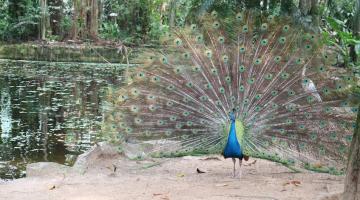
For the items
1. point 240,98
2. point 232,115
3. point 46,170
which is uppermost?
point 240,98

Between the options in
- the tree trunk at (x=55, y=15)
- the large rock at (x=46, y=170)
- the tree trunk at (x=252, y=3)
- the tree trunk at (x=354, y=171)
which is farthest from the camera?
the tree trunk at (x=55, y=15)

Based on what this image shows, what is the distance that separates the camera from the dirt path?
514 cm

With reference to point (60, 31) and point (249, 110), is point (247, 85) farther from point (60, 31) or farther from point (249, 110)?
point (60, 31)

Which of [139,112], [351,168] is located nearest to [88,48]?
[139,112]

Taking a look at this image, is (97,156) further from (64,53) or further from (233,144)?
(64,53)

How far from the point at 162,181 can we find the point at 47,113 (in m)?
6.05

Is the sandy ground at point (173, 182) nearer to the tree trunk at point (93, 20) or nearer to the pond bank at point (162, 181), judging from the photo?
the pond bank at point (162, 181)

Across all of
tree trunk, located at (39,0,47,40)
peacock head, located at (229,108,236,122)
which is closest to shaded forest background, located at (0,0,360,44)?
tree trunk, located at (39,0,47,40)

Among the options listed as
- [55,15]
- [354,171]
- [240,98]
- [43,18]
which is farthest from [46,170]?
[55,15]

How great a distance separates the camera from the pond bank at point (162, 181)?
5.16 m

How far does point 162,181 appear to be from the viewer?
5.89 meters

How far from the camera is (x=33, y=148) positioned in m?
8.37

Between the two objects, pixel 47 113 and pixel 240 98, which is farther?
pixel 47 113

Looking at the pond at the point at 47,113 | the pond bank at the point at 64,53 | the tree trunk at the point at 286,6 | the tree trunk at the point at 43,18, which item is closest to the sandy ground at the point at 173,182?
the pond at the point at 47,113
